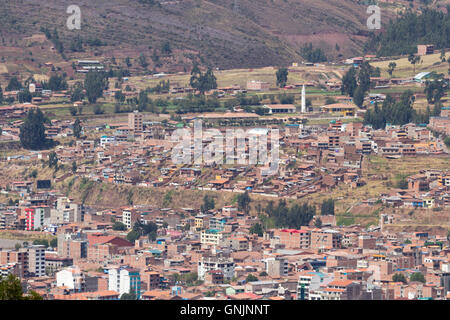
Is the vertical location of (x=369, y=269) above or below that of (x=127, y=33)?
below

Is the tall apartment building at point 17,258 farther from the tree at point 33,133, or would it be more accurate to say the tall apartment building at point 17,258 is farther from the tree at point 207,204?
the tree at point 33,133

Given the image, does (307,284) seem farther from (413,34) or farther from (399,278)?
(413,34)

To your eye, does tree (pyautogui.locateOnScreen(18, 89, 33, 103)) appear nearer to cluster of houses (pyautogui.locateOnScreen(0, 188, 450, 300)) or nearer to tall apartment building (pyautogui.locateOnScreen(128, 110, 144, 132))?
tall apartment building (pyautogui.locateOnScreen(128, 110, 144, 132))

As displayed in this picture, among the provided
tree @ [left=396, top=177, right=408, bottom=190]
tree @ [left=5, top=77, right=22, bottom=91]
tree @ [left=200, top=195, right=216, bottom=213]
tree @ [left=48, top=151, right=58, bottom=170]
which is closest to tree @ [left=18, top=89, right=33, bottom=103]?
tree @ [left=5, top=77, right=22, bottom=91]

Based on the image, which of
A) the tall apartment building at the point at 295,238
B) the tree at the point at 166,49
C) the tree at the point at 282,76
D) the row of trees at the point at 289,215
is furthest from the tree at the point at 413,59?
the tall apartment building at the point at 295,238

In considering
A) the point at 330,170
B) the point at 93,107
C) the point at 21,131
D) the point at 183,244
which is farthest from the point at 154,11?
the point at 183,244

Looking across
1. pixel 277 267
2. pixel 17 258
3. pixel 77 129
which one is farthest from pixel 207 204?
pixel 77 129
